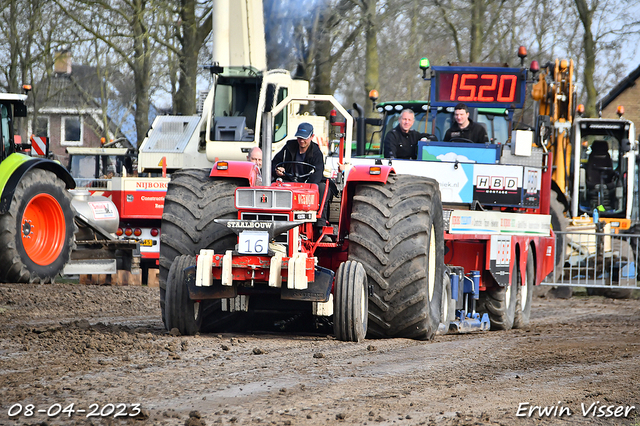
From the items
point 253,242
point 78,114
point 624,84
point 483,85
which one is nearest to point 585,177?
point 483,85

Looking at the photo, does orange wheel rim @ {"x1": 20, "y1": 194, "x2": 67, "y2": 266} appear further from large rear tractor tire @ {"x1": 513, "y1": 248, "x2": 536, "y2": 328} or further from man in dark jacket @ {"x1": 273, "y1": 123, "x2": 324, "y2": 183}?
large rear tractor tire @ {"x1": 513, "y1": 248, "x2": 536, "y2": 328}

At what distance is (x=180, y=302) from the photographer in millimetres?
7043

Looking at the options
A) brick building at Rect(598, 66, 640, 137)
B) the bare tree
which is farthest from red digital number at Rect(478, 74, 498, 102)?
brick building at Rect(598, 66, 640, 137)

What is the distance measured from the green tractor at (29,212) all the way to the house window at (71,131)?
40.1 metres

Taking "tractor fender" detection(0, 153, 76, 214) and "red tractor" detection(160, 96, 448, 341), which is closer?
"red tractor" detection(160, 96, 448, 341)

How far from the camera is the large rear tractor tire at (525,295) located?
11.1 m

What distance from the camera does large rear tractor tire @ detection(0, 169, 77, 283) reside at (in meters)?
11.2

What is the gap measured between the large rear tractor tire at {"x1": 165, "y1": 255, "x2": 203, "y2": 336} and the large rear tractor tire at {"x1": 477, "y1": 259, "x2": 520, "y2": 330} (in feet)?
14.7

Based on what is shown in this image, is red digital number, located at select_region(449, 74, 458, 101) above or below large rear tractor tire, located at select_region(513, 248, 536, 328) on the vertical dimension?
above

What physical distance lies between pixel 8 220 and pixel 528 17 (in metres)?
22.5

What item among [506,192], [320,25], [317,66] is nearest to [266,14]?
[320,25]

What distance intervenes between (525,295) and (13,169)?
23.1 ft

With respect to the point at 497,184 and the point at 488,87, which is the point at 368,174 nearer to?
the point at 497,184

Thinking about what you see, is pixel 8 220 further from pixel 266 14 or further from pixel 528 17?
pixel 528 17
